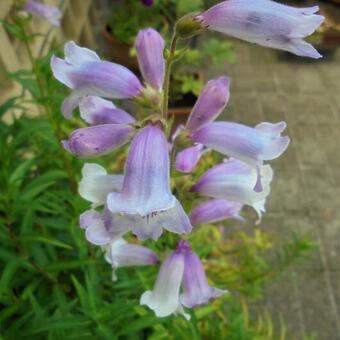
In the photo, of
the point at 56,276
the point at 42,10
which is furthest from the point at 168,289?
the point at 42,10

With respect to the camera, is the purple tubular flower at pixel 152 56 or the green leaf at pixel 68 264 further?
the green leaf at pixel 68 264

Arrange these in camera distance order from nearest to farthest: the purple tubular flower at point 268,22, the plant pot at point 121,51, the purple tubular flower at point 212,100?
the purple tubular flower at point 268,22 < the purple tubular flower at point 212,100 < the plant pot at point 121,51

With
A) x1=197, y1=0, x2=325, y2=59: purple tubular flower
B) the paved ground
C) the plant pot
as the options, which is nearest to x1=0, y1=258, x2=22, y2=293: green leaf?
x1=197, y1=0, x2=325, y2=59: purple tubular flower

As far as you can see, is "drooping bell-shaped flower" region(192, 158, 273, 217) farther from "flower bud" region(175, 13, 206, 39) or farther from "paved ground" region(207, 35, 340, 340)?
"paved ground" region(207, 35, 340, 340)

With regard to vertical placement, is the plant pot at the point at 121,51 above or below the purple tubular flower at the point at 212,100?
below

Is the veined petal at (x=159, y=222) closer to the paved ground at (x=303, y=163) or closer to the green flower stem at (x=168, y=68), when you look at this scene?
the green flower stem at (x=168, y=68)

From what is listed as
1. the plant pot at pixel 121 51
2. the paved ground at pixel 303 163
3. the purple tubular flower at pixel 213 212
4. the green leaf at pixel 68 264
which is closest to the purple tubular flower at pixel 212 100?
the purple tubular flower at pixel 213 212

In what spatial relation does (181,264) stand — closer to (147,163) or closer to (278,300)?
(147,163)
